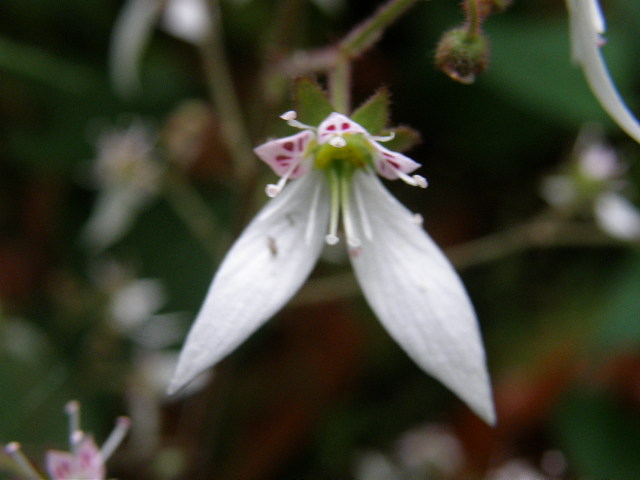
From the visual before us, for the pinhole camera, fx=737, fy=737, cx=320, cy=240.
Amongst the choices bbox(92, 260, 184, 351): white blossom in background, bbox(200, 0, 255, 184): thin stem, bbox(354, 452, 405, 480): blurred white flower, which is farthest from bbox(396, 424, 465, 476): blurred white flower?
bbox(200, 0, 255, 184): thin stem

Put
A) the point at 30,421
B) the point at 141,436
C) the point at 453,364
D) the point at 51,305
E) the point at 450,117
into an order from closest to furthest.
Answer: the point at 453,364
the point at 30,421
the point at 141,436
the point at 51,305
the point at 450,117

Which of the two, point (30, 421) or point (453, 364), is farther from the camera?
point (30, 421)

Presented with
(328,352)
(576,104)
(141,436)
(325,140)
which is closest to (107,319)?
(141,436)

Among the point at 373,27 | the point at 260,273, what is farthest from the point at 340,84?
the point at 260,273

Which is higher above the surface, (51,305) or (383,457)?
(51,305)

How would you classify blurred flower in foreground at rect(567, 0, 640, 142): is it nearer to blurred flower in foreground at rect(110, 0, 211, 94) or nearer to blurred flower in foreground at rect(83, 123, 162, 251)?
blurred flower in foreground at rect(110, 0, 211, 94)

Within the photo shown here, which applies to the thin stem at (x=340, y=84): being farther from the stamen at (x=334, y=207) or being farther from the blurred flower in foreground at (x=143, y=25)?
the blurred flower in foreground at (x=143, y=25)

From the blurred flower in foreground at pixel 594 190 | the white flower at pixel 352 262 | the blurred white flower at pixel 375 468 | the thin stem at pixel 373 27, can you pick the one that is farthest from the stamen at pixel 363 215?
the blurred white flower at pixel 375 468

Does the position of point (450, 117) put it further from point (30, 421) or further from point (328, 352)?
point (30, 421)
